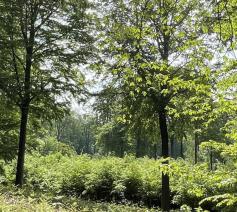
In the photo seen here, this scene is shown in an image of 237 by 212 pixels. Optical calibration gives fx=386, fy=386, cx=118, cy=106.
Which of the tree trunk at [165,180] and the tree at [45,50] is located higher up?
the tree at [45,50]

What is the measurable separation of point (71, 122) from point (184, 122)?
80.6m

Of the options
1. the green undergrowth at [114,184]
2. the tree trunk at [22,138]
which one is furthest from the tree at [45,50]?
the green undergrowth at [114,184]

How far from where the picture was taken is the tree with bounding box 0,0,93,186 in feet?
47.5

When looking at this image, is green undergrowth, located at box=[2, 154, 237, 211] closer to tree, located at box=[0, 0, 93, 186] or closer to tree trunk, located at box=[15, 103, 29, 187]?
tree trunk, located at box=[15, 103, 29, 187]

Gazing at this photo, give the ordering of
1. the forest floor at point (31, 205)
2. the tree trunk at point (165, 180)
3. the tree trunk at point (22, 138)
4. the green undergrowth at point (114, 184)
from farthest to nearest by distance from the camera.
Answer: the green undergrowth at point (114, 184) < the tree trunk at point (22, 138) < the tree trunk at point (165, 180) < the forest floor at point (31, 205)

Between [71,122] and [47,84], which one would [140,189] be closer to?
[47,84]

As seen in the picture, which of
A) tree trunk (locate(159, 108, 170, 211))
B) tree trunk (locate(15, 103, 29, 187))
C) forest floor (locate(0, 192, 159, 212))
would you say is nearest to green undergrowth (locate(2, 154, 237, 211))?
tree trunk (locate(15, 103, 29, 187))

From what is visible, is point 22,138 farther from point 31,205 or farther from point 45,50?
point 31,205

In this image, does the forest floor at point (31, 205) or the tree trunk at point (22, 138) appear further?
the tree trunk at point (22, 138)

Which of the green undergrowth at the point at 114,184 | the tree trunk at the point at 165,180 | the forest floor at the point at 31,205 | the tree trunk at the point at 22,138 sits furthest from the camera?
the green undergrowth at the point at 114,184

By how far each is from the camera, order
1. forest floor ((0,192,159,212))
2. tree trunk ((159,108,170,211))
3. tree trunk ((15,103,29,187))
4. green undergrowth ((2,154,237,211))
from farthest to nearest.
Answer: green undergrowth ((2,154,237,211))
tree trunk ((15,103,29,187))
tree trunk ((159,108,170,211))
forest floor ((0,192,159,212))

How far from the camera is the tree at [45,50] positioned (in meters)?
14.5

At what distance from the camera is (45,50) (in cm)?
1470

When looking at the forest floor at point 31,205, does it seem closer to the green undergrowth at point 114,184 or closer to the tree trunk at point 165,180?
the tree trunk at point 165,180
